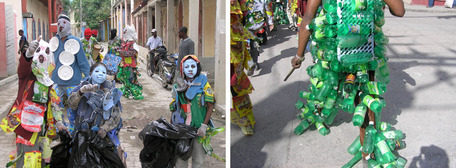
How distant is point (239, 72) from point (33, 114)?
2.18 meters

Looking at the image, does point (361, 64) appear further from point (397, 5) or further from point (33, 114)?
point (33, 114)

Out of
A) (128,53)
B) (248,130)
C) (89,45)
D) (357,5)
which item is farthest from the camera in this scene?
(128,53)

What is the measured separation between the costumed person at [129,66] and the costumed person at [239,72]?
17.7ft

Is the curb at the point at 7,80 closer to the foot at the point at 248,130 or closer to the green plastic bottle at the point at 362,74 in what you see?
the foot at the point at 248,130

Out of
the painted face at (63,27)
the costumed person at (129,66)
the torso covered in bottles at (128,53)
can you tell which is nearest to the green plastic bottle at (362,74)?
the painted face at (63,27)

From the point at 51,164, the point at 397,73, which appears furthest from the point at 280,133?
the point at 51,164

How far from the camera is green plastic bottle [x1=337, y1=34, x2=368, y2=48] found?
3221 millimetres

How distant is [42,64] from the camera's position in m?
4.11

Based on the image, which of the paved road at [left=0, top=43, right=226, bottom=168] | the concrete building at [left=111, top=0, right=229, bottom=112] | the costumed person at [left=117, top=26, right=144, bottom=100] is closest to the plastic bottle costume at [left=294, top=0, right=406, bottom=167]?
the paved road at [left=0, top=43, right=226, bottom=168]

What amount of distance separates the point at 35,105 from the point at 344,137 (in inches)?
Answer: 126

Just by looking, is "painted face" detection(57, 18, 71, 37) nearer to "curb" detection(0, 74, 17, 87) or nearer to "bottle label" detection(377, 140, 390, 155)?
"bottle label" detection(377, 140, 390, 155)

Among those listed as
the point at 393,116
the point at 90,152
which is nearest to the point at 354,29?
the point at 393,116

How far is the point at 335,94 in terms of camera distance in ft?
12.3

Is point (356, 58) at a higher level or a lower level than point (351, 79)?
higher
